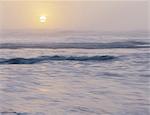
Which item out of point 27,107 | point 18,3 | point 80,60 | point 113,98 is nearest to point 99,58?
point 80,60

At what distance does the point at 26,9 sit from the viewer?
8086 mm

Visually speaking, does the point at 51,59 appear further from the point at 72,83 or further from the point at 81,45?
the point at 81,45

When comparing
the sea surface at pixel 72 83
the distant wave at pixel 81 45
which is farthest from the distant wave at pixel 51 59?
the distant wave at pixel 81 45

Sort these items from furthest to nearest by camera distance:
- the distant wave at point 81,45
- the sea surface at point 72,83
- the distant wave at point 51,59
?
the distant wave at point 81,45 → the distant wave at point 51,59 → the sea surface at point 72,83

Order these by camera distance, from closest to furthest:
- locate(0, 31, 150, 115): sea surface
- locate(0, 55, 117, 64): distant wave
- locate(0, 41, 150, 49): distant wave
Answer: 1. locate(0, 31, 150, 115): sea surface
2. locate(0, 55, 117, 64): distant wave
3. locate(0, 41, 150, 49): distant wave

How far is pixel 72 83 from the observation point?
473 cm

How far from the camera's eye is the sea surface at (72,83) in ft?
11.8

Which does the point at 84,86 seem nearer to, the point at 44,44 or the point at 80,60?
the point at 80,60

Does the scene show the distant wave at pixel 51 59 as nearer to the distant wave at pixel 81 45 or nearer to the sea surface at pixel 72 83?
the sea surface at pixel 72 83

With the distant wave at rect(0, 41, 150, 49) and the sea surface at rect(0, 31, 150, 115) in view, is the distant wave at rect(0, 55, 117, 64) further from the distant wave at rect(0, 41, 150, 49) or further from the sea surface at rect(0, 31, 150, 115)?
the distant wave at rect(0, 41, 150, 49)

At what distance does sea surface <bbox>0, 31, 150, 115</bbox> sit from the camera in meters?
3.61

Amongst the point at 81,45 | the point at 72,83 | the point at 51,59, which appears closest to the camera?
the point at 72,83

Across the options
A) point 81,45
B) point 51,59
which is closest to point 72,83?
point 51,59

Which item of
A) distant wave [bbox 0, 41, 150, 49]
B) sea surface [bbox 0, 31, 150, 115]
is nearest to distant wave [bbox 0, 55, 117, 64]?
sea surface [bbox 0, 31, 150, 115]
